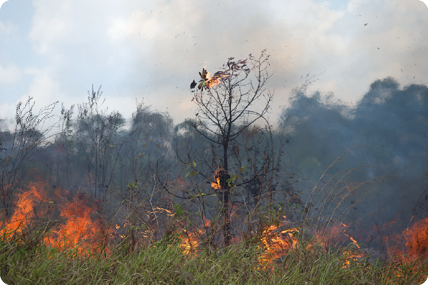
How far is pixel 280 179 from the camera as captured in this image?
3.44 m

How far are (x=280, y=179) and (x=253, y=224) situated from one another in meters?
1.01

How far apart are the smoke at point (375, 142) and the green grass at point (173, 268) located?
1113mm

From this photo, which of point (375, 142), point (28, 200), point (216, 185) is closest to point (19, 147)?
point (28, 200)

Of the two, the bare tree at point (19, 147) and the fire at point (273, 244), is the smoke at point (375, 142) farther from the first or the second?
the bare tree at point (19, 147)

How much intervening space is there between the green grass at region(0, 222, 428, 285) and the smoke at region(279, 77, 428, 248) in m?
1.11

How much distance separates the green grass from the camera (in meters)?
1.84

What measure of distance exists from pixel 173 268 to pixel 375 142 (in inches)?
107

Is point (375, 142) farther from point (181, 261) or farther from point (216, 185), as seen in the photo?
point (181, 261)

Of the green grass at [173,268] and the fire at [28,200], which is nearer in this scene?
the green grass at [173,268]

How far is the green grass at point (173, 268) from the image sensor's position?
6.05 ft

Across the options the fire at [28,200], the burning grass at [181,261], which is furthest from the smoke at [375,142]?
the fire at [28,200]

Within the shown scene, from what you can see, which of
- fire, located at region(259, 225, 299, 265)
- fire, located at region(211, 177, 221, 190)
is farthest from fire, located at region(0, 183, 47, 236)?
fire, located at region(259, 225, 299, 265)

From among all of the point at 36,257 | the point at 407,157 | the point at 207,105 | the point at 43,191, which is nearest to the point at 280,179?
the point at 207,105

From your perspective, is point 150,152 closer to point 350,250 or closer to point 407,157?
point 350,250
